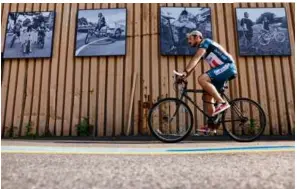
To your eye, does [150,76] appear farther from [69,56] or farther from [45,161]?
[45,161]

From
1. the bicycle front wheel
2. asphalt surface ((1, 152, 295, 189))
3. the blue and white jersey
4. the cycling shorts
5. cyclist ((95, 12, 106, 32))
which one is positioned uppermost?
cyclist ((95, 12, 106, 32))

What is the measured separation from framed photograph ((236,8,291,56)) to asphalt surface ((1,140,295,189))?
14.6 feet

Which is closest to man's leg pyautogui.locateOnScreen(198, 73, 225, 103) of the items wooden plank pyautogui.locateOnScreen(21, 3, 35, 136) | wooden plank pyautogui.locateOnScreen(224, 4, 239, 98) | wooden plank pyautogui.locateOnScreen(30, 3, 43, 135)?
wooden plank pyautogui.locateOnScreen(224, 4, 239, 98)

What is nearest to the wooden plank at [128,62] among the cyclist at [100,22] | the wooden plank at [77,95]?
the cyclist at [100,22]

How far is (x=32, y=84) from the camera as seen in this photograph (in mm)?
6438

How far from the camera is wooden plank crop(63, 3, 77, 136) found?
20.3 feet

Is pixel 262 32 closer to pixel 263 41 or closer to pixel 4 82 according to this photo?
pixel 263 41

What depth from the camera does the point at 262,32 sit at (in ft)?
21.4

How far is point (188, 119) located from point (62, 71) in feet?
11.1

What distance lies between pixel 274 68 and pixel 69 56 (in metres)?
4.20

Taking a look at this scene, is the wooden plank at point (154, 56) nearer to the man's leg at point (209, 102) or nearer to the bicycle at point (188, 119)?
the bicycle at point (188, 119)

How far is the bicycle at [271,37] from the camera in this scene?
6.41m

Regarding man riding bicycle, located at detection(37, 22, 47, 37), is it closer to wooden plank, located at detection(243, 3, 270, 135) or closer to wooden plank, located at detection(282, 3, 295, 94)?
wooden plank, located at detection(243, 3, 270, 135)

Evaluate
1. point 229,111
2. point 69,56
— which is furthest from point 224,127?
point 69,56
